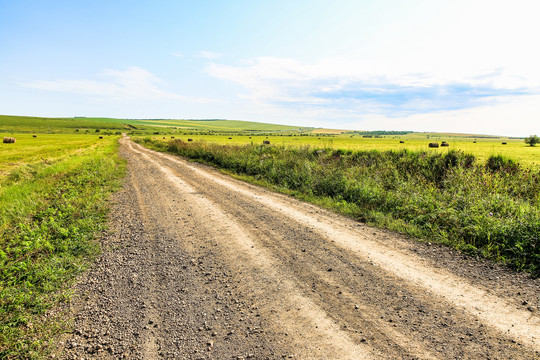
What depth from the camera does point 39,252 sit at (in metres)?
6.00

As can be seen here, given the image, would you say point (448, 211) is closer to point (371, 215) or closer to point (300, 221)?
point (371, 215)

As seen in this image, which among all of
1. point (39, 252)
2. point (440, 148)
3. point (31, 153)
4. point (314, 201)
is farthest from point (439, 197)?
point (31, 153)

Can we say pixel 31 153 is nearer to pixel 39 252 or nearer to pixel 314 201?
pixel 39 252

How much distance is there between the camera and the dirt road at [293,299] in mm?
Answer: 3514

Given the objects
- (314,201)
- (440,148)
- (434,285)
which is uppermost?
(440,148)

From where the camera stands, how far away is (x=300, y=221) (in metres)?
8.71

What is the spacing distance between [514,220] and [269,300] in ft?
22.3

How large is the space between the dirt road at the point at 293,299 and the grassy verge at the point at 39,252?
39cm

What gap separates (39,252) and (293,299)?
221 inches

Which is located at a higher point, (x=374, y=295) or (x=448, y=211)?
(x=448, y=211)

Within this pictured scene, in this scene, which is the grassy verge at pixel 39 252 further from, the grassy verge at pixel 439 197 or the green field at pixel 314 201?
the grassy verge at pixel 439 197

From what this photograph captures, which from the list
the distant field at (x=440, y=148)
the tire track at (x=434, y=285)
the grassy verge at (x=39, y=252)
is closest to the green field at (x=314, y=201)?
the grassy verge at (x=39, y=252)

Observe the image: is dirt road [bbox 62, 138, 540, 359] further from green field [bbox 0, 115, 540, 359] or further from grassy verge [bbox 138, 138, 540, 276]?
grassy verge [bbox 138, 138, 540, 276]

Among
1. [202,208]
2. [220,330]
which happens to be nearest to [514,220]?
[220,330]
